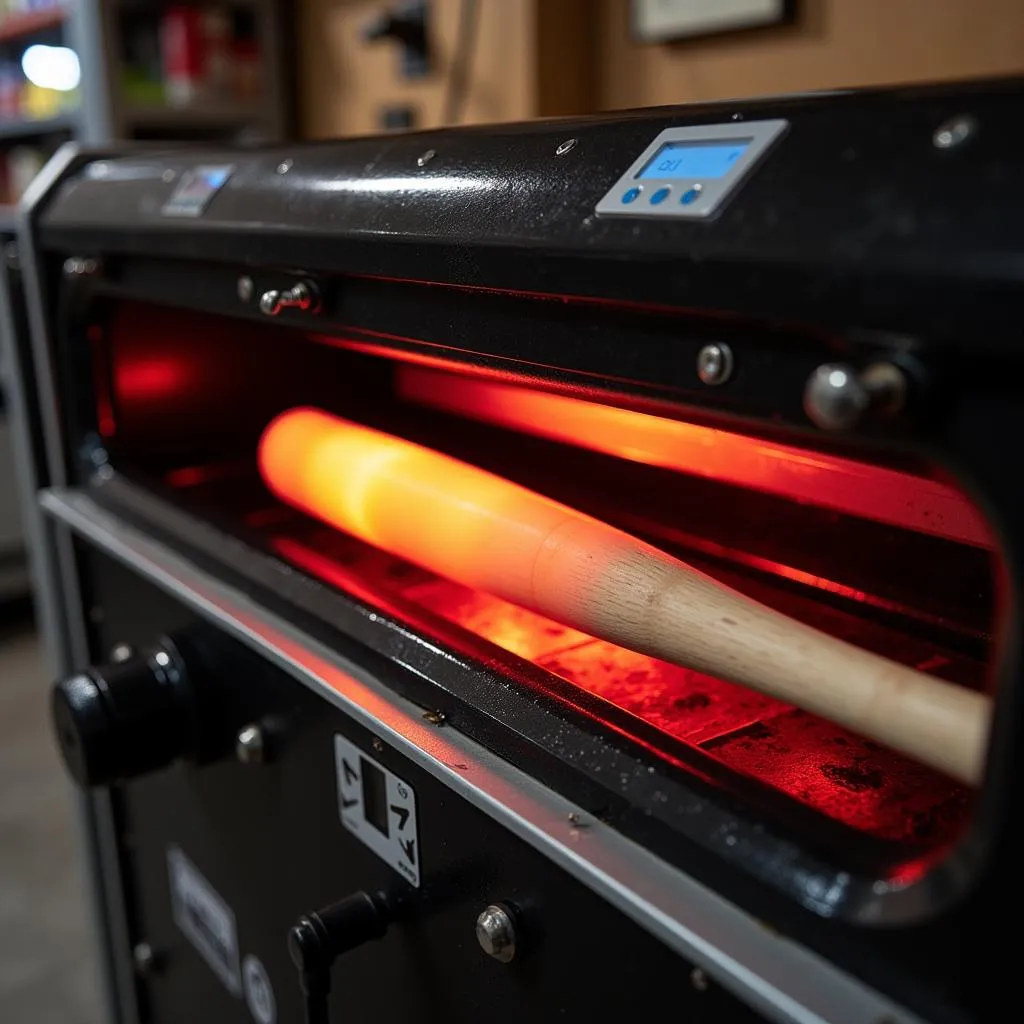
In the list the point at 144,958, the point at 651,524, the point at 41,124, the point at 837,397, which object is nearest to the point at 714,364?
the point at 837,397

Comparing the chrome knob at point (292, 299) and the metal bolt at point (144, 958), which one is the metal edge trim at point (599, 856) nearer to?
the chrome knob at point (292, 299)

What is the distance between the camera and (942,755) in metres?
0.49

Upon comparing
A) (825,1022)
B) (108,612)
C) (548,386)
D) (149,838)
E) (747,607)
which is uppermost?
(548,386)

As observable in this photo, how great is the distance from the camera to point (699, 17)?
1621 mm

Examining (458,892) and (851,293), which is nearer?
(851,293)

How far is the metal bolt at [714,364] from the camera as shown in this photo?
0.48m

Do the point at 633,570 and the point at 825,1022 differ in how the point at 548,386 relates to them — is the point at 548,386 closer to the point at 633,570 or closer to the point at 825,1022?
the point at 633,570

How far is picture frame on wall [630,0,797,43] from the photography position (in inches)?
60.0

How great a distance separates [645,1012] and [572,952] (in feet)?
0.19

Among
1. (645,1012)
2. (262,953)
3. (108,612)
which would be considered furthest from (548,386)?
(108,612)

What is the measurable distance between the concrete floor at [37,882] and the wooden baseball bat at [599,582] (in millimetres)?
1416

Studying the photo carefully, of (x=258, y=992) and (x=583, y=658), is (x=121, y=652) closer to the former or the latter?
(x=258, y=992)

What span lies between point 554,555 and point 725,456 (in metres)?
0.23

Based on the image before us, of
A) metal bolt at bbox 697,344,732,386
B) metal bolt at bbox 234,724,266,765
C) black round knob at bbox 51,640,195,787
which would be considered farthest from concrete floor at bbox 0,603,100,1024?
metal bolt at bbox 697,344,732,386
